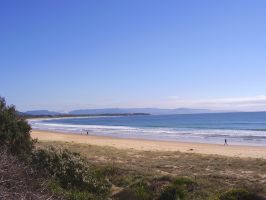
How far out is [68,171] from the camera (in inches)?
389

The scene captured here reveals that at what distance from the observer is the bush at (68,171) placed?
9.58m

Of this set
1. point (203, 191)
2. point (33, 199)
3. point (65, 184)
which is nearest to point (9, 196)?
point (33, 199)

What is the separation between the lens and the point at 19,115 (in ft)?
37.0

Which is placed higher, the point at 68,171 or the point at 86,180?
the point at 68,171

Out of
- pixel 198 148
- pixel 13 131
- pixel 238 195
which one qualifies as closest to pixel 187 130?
pixel 198 148

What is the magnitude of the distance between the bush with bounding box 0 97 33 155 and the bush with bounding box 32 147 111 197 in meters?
0.52

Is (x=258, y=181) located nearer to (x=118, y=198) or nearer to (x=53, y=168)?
(x=118, y=198)

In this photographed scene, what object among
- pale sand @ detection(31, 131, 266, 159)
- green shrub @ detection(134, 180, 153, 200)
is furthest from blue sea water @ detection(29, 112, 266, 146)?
green shrub @ detection(134, 180, 153, 200)

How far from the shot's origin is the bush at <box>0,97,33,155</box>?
33.4ft

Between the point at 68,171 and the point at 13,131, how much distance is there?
5.66 feet

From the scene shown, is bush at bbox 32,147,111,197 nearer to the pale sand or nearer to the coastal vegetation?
the coastal vegetation

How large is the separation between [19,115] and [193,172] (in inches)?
239

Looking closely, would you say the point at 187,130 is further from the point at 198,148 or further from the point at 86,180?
the point at 86,180

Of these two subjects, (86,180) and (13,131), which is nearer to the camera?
(86,180)
